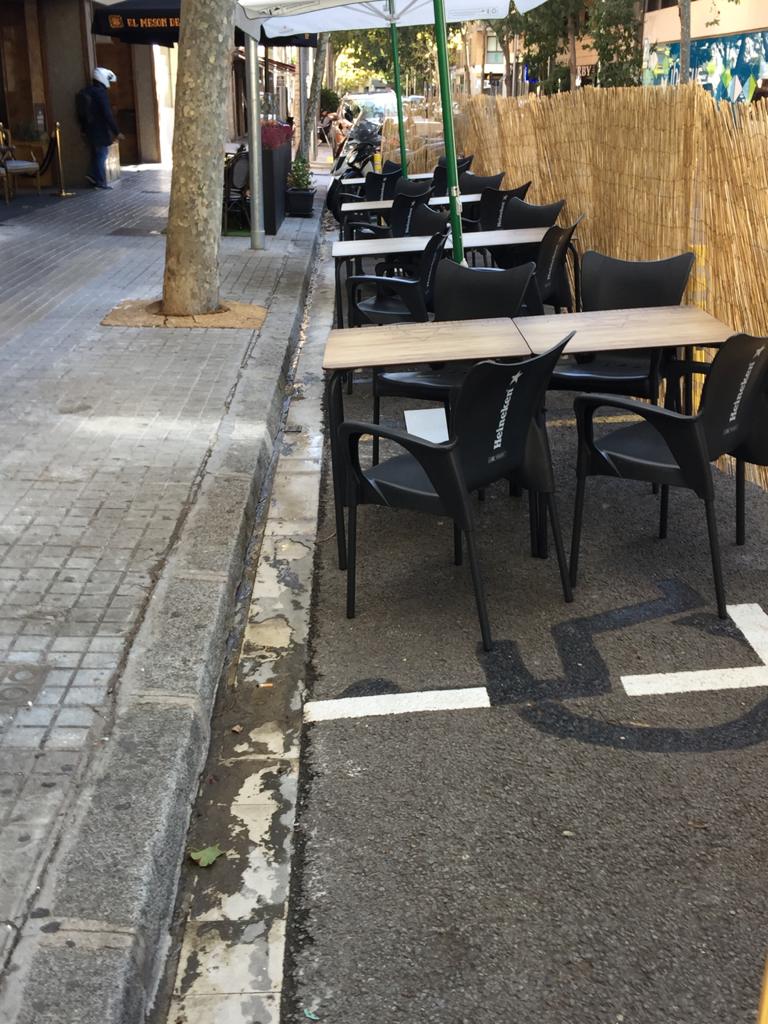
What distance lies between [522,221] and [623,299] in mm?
3756

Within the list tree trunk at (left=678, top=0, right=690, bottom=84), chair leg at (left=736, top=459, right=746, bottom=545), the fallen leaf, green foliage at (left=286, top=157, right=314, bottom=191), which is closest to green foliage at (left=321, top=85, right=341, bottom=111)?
tree trunk at (left=678, top=0, right=690, bottom=84)

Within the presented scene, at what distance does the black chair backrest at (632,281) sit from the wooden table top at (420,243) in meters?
2.26

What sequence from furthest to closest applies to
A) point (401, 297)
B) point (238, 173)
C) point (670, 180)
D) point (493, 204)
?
point (238, 173) → point (493, 204) → point (401, 297) → point (670, 180)

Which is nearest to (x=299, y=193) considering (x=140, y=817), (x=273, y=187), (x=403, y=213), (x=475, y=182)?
(x=273, y=187)

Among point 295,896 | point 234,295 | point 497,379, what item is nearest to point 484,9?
point 234,295

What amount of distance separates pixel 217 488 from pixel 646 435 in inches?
80.1

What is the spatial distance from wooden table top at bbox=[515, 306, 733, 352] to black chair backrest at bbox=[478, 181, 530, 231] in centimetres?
519

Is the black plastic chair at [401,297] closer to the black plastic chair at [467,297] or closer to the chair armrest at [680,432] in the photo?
the black plastic chair at [467,297]

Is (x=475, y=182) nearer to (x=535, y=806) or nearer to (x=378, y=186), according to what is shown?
(x=378, y=186)

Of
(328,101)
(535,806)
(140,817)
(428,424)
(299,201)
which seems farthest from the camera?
(328,101)

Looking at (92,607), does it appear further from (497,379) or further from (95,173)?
(95,173)

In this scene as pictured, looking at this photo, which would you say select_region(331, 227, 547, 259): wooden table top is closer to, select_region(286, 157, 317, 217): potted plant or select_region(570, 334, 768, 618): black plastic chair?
select_region(570, 334, 768, 618): black plastic chair

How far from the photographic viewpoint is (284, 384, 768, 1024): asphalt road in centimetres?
265

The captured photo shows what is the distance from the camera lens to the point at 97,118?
20312 millimetres
